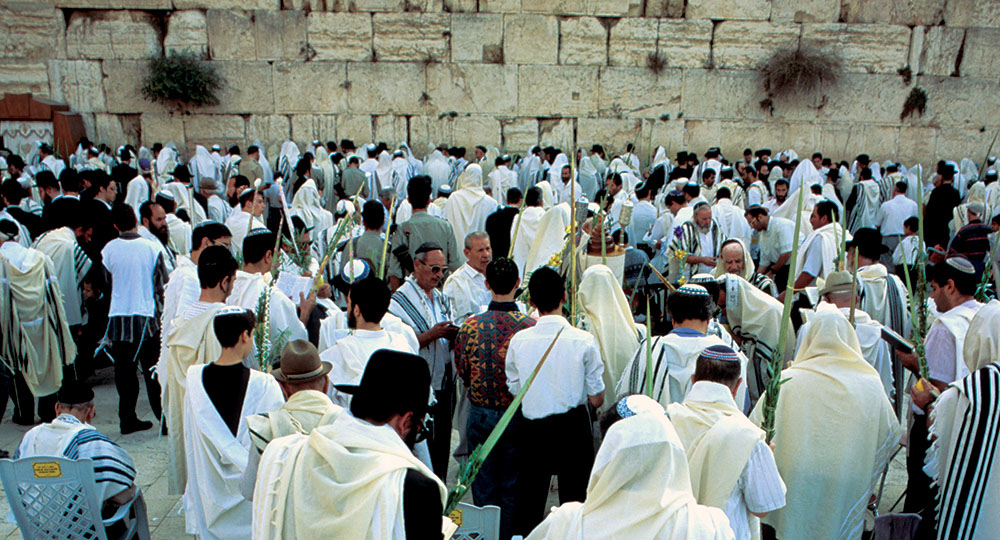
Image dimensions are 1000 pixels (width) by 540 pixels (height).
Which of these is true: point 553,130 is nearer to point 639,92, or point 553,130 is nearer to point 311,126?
point 639,92

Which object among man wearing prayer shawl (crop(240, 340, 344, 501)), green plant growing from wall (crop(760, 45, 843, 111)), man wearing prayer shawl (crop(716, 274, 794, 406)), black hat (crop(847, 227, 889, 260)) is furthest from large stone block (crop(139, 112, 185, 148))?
man wearing prayer shawl (crop(240, 340, 344, 501))

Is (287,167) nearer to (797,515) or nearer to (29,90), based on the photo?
(29,90)

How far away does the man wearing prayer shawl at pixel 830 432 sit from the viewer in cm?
320

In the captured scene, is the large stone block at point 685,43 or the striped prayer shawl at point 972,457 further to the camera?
the large stone block at point 685,43

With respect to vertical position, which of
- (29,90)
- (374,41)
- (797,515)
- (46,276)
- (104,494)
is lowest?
(797,515)

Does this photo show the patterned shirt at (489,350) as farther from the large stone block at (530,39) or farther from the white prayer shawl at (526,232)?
the large stone block at (530,39)

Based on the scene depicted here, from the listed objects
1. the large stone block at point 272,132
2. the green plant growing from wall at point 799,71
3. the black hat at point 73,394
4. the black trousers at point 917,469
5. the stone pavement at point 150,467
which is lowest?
the stone pavement at point 150,467

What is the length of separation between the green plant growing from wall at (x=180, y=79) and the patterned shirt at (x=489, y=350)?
13.6 metres

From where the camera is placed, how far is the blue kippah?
2693 mm

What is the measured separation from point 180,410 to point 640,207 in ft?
18.5

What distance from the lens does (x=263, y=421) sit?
248 cm

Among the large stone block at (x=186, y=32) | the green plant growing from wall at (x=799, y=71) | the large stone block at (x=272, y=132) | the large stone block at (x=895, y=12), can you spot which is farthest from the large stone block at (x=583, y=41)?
the large stone block at (x=186, y=32)

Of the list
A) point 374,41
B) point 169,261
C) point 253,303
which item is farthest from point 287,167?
point 253,303

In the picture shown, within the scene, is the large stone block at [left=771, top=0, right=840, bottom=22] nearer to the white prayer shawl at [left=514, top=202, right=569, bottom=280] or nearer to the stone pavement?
the white prayer shawl at [left=514, top=202, right=569, bottom=280]
